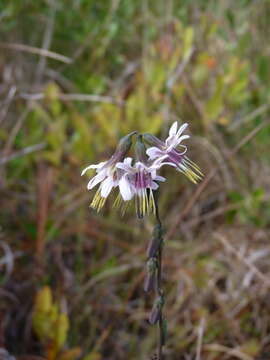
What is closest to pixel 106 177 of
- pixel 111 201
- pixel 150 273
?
pixel 150 273

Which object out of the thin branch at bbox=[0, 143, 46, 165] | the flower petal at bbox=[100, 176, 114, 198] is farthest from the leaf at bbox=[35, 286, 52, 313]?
the flower petal at bbox=[100, 176, 114, 198]

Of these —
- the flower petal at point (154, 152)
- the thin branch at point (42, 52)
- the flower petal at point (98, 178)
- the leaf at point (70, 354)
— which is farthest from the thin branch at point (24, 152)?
the flower petal at point (154, 152)

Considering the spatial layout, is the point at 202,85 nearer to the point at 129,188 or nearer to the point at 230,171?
the point at 230,171

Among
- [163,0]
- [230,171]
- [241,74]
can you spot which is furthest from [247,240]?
[163,0]

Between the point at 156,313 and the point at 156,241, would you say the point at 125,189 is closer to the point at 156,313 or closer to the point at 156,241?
the point at 156,241

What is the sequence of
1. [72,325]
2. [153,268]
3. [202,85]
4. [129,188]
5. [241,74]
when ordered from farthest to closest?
[202,85] < [241,74] < [72,325] < [153,268] < [129,188]
